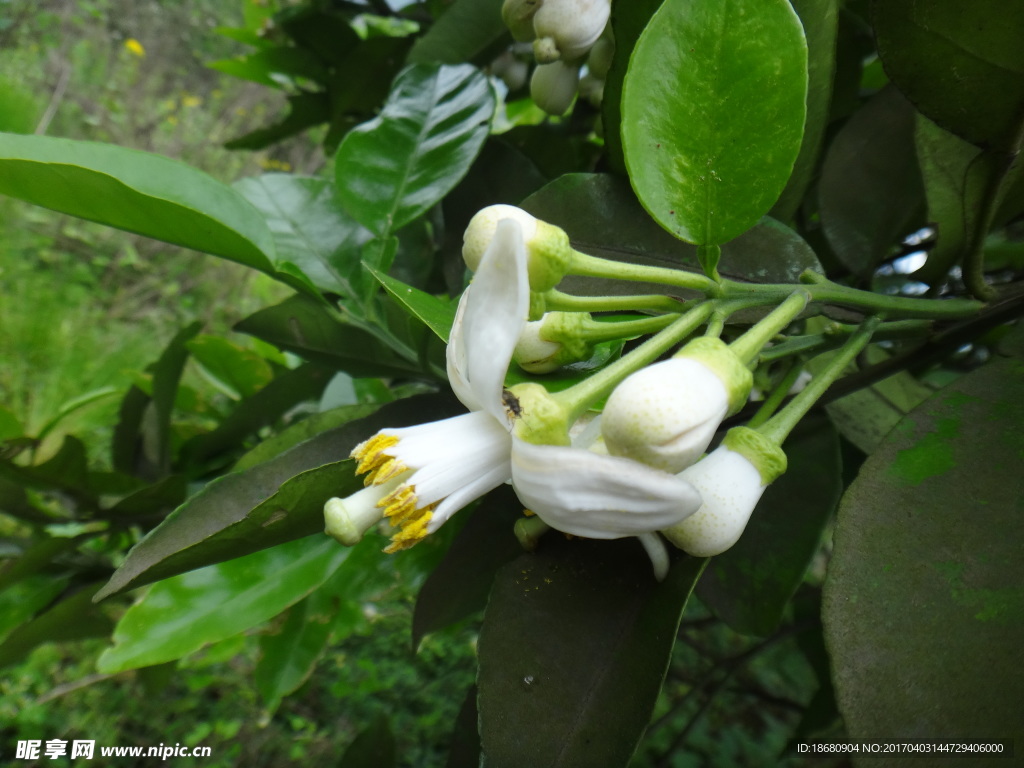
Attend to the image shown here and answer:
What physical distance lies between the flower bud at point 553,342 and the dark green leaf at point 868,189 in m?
0.37

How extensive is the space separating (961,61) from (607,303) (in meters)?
0.25

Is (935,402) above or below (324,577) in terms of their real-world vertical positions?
above

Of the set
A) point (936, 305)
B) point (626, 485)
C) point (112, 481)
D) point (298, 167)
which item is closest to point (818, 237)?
point (936, 305)

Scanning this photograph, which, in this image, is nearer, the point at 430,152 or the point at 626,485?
the point at 626,485

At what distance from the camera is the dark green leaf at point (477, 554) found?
1.84 feet

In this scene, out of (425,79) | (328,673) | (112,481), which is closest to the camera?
(425,79)

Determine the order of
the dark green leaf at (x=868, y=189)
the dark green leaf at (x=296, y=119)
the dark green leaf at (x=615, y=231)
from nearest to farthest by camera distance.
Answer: the dark green leaf at (x=615, y=231) < the dark green leaf at (x=868, y=189) < the dark green leaf at (x=296, y=119)

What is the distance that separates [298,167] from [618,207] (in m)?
3.94

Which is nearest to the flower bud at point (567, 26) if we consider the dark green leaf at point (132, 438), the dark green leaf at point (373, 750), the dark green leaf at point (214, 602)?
the dark green leaf at point (214, 602)

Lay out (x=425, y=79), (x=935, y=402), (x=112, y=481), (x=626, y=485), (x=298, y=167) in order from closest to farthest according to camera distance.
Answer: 1. (x=626, y=485)
2. (x=935, y=402)
3. (x=425, y=79)
4. (x=112, y=481)
5. (x=298, y=167)

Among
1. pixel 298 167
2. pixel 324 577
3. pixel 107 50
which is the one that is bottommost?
pixel 298 167

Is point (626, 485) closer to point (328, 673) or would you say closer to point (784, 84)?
point (784, 84)

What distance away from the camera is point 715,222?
37 centimetres

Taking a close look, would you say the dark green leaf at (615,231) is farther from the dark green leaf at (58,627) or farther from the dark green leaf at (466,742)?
the dark green leaf at (58,627)
